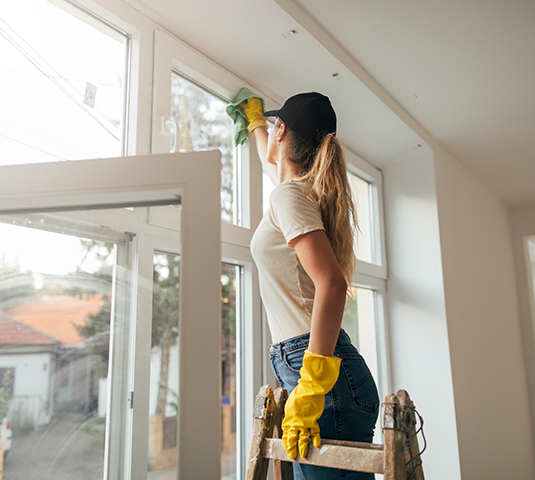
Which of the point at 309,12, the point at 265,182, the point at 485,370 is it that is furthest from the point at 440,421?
the point at 309,12

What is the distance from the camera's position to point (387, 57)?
196 cm

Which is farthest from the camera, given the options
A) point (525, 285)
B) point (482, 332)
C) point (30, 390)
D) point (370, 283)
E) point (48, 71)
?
point (525, 285)

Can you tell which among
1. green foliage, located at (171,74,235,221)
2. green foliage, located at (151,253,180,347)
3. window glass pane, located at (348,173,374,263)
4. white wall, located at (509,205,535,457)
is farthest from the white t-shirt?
white wall, located at (509,205,535,457)

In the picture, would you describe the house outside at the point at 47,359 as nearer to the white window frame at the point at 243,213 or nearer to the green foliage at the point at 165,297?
the green foliage at the point at 165,297

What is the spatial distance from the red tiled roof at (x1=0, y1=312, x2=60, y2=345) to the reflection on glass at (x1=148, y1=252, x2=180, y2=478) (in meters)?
0.15

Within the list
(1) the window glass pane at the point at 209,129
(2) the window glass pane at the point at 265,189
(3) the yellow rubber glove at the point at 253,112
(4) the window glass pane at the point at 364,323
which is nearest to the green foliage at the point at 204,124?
(1) the window glass pane at the point at 209,129

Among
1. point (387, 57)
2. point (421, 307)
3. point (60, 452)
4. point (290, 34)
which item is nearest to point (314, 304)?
point (60, 452)

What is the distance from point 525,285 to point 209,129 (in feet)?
11.0

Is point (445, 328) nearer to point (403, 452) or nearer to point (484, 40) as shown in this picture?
point (484, 40)

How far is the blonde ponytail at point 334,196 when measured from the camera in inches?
44.6

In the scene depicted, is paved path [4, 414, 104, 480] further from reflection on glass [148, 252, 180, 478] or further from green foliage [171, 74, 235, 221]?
green foliage [171, 74, 235, 221]

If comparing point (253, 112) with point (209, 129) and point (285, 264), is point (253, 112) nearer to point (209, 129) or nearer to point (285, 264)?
point (209, 129)

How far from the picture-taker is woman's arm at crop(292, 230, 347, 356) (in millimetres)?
985

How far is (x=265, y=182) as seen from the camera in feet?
6.53
